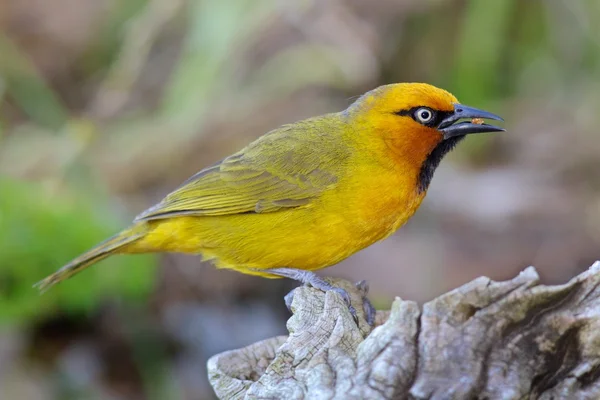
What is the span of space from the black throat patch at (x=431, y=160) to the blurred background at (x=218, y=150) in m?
2.10

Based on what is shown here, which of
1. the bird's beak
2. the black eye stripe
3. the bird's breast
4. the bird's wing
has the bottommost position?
the bird's breast

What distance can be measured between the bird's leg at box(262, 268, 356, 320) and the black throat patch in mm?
639

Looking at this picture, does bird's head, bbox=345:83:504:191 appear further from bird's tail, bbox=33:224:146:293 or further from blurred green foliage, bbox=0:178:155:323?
blurred green foliage, bbox=0:178:155:323

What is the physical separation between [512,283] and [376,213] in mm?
1463

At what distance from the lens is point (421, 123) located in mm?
4141

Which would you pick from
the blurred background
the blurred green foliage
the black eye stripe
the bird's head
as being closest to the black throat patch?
the bird's head

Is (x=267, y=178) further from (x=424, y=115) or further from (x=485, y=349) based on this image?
(x=485, y=349)

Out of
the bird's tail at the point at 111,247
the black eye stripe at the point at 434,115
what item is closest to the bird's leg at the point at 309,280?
the bird's tail at the point at 111,247

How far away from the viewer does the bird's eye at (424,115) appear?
412 centimetres

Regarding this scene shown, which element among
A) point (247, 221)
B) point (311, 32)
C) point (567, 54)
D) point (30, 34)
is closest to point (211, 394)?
point (247, 221)

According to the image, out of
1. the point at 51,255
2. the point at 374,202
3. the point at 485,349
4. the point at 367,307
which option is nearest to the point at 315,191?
the point at 374,202

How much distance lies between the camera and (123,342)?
258 inches

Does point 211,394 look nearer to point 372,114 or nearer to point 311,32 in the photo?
point 372,114

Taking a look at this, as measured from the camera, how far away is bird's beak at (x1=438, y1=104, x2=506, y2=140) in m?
4.02
